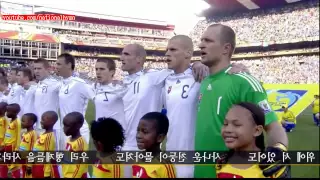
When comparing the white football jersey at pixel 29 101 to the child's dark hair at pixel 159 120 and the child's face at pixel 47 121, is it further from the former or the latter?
the child's dark hair at pixel 159 120

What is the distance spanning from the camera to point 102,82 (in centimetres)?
469

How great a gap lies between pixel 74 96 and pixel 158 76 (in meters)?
1.69

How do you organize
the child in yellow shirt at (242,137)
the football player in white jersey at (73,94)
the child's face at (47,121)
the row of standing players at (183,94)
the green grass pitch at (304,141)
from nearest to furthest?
the child in yellow shirt at (242,137)
the row of standing players at (183,94)
the child's face at (47,121)
the football player in white jersey at (73,94)
the green grass pitch at (304,141)

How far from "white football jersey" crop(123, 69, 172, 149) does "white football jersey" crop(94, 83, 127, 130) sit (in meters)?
0.36

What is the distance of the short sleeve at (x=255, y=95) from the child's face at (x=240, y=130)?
9.6 inches

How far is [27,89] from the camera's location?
643cm

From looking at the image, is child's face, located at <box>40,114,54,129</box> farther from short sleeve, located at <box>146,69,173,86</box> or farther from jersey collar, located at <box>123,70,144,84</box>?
short sleeve, located at <box>146,69,173,86</box>

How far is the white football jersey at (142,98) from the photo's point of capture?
12.6 feet

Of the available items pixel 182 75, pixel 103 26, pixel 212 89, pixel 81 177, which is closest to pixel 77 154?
pixel 81 177

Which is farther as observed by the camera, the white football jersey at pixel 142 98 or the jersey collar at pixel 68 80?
the jersey collar at pixel 68 80

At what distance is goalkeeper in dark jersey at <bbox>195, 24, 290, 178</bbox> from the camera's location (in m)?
2.33

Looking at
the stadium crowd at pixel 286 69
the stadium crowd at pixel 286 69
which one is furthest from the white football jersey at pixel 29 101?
the stadium crowd at pixel 286 69

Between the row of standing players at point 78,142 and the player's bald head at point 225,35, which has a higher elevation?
the player's bald head at point 225,35

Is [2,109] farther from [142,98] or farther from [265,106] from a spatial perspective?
[265,106]
